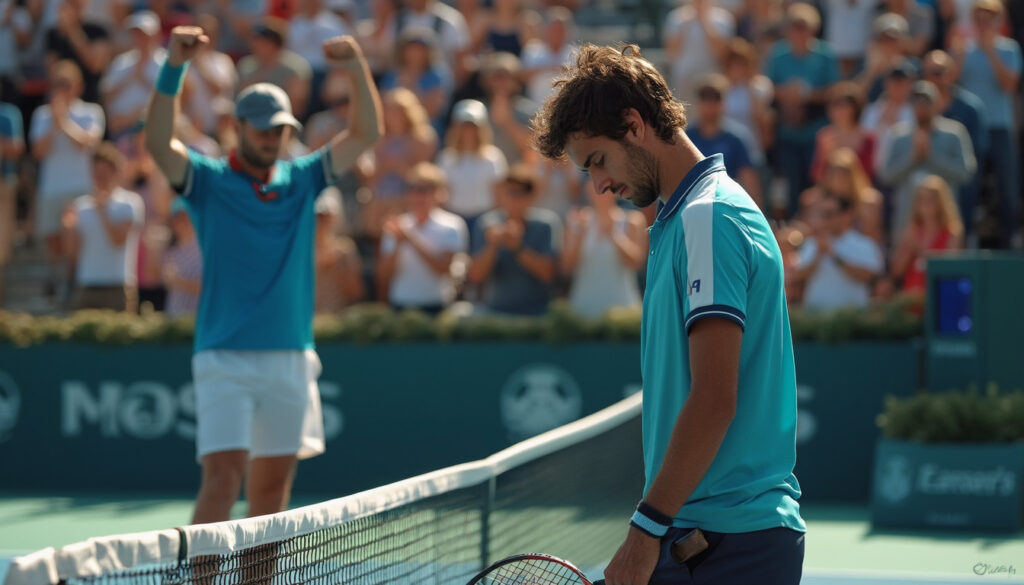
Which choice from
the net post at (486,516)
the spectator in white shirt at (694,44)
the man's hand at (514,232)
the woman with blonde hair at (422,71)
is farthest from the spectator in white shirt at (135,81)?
the net post at (486,516)

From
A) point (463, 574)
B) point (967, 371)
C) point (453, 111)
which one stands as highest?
point (453, 111)

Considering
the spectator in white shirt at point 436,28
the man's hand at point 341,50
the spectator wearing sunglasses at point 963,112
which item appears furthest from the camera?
the spectator in white shirt at point 436,28

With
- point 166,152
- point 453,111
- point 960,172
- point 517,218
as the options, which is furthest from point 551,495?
point 453,111

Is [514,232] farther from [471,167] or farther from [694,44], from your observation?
[694,44]

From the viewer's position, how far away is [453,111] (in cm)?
1244

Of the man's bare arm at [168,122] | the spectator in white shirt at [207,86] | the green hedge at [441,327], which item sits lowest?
the green hedge at [441,327]

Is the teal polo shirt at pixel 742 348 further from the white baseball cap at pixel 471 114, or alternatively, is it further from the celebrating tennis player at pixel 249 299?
the white baseball cap at pixel 471 114

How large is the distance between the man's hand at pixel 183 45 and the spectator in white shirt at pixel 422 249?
4.79m

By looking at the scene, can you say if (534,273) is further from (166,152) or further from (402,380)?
(166,152)

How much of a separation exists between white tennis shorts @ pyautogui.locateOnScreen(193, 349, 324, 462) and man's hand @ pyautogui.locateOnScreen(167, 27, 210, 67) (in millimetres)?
1107

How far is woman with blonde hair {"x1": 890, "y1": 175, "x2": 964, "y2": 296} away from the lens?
938cm

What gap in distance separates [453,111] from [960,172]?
4478mm

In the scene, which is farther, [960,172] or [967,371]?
[960,172]

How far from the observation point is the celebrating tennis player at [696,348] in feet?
8.61
